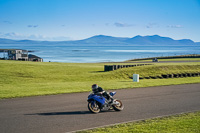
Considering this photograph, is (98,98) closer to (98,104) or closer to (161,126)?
(98,104)

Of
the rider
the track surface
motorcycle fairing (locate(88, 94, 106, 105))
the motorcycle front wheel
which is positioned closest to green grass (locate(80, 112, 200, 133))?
the track surface

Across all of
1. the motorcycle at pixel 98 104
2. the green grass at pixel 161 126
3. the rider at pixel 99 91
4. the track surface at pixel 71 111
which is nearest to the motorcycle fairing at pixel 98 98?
the motorcycle at pixel 98 104

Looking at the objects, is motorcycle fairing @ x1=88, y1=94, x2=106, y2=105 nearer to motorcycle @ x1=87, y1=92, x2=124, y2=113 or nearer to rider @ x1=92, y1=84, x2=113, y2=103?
motorcycle @ x1=87, y1=92, x2=124, y2=113

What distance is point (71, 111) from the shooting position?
12758 mm

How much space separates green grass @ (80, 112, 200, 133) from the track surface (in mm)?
794

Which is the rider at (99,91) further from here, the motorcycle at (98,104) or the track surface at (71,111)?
the track surface at (71,111)

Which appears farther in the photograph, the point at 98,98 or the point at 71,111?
the point at 71,111

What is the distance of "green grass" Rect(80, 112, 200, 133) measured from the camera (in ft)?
30.8

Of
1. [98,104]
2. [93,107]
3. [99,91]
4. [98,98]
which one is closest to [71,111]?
[93,107]

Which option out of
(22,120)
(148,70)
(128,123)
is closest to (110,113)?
(128,123)

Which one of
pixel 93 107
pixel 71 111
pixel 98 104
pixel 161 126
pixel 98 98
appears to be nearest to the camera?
pixel 161 126

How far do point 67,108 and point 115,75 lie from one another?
18.5m

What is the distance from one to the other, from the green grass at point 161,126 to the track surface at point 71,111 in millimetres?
794

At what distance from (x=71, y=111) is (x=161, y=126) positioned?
15.4ft
